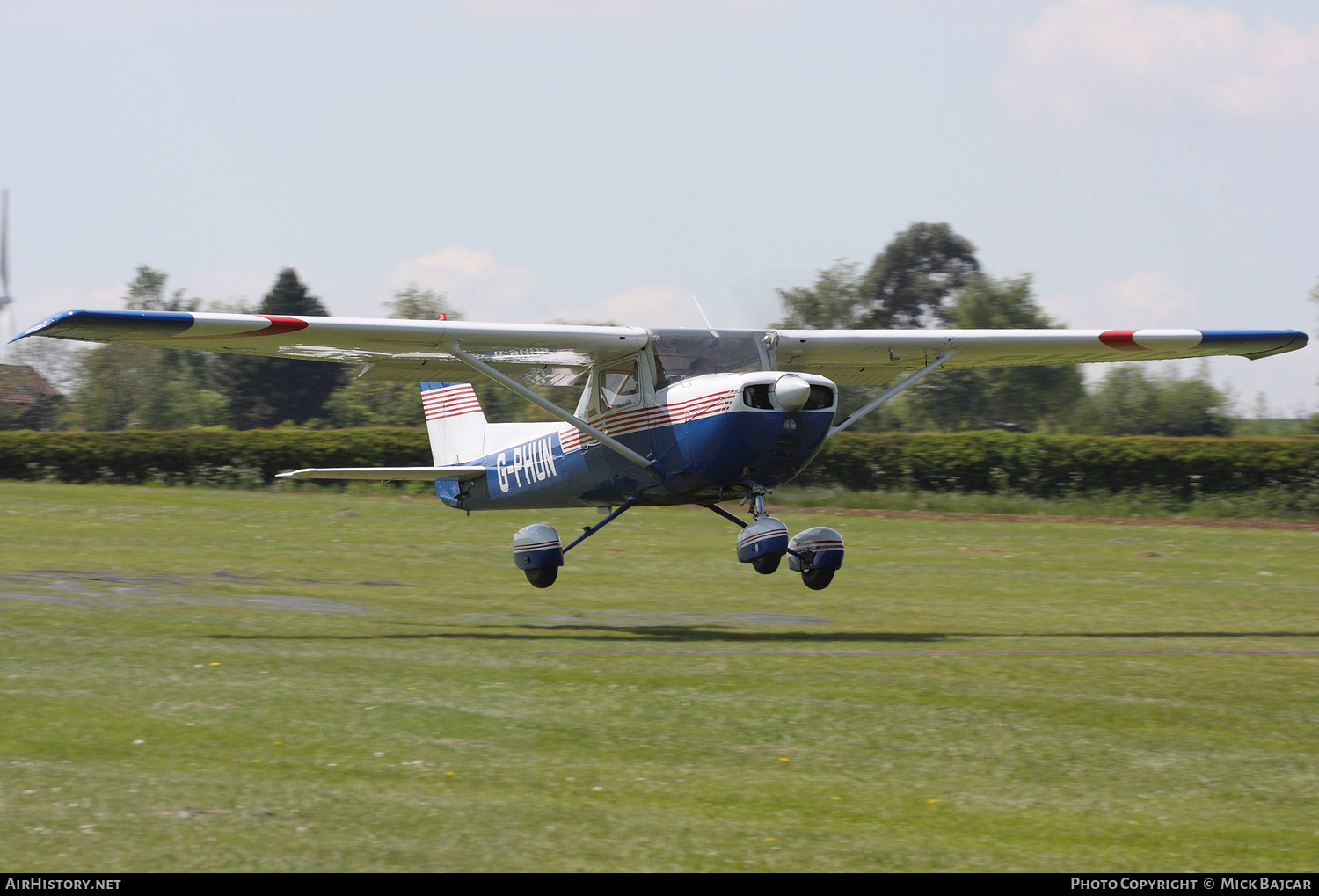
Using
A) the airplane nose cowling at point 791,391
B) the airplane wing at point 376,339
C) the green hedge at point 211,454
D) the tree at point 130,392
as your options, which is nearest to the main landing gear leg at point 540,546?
the airplane wing at point 376,339

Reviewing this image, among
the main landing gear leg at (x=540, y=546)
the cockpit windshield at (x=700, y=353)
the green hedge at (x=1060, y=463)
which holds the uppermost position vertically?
the cockpit windshield at (x=700, y=353)

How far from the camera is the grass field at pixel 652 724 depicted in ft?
20.8

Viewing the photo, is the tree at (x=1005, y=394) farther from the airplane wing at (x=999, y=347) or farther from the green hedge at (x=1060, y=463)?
the airplane wing at (x=999, y=347)

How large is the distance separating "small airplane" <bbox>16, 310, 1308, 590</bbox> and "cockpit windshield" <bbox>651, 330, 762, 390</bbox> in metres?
0.01

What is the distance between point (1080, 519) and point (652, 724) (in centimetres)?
2273

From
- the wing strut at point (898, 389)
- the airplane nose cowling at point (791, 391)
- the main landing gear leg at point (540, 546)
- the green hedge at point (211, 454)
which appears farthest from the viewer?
the green hedge at point (211, 454)

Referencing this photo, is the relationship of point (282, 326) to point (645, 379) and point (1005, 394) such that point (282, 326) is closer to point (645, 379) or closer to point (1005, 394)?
point (645, 379)

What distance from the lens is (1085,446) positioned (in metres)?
32.3

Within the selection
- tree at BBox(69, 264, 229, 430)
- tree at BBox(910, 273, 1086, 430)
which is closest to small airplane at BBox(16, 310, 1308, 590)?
tree at BBox(910, 273, 1086, 430)

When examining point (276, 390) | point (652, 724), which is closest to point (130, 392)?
point (276, 390)

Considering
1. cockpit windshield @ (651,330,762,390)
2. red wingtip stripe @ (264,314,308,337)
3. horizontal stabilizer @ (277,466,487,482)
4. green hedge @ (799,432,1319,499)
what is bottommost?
green hedge @ (799,432,1319,499)

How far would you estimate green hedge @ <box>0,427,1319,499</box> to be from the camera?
1236 inches

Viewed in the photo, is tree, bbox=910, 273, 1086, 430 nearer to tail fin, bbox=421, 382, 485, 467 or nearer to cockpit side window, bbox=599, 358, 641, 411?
tail fin, bbox=421, 382, 485, 467

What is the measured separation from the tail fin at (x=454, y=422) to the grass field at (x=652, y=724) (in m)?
1.91
